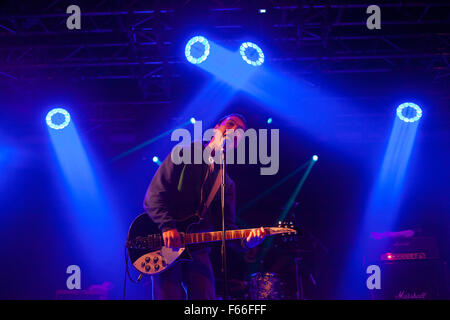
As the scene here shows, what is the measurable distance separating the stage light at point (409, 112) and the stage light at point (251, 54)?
309cm

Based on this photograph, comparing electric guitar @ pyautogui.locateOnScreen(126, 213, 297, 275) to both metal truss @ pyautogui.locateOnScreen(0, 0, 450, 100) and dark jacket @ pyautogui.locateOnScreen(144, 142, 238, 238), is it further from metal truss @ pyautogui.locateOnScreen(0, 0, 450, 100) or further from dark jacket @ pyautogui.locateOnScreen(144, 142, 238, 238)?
metal truss @ pyautogui.locateOnScreen(0, 0, 450, 100)

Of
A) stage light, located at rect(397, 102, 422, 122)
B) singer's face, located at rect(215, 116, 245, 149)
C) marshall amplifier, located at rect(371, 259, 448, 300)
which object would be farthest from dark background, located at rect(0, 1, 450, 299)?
singer's face, located at rect(215, 116, 245, 149)

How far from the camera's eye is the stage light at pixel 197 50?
20.8ft

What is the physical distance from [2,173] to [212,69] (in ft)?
16.8

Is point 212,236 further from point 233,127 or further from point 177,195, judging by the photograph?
point 233,127

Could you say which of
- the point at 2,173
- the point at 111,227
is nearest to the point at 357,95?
the point at 111,227

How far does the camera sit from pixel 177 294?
11.1ft

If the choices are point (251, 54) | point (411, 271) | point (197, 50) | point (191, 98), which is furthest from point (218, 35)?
point (411, 271)

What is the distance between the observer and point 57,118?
25.9 ft

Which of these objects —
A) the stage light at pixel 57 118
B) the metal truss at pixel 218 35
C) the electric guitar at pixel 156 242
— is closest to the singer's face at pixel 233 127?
the electric guitar at pixel 156 242

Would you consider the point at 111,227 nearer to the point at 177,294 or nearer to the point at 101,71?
the point at 101,71

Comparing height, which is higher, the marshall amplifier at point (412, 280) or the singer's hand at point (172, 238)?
the singer's hand at point (172, 238)

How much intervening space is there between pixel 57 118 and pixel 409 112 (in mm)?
7014

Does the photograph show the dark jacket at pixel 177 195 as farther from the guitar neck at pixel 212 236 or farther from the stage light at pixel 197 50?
the stage light at pixel 197 50
